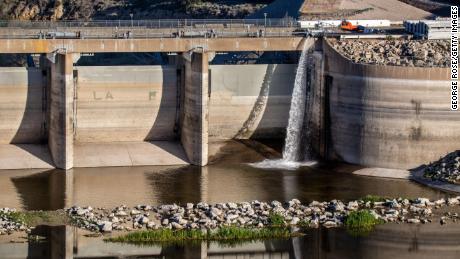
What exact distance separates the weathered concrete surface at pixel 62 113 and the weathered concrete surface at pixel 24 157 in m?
0.62

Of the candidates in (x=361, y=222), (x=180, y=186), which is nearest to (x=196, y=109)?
(x=180, y=186)

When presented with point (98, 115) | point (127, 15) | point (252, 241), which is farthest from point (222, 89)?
point (127, 15)

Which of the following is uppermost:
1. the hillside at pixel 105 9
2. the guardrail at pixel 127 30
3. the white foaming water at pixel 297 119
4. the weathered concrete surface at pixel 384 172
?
the hillside at pixel 105 9

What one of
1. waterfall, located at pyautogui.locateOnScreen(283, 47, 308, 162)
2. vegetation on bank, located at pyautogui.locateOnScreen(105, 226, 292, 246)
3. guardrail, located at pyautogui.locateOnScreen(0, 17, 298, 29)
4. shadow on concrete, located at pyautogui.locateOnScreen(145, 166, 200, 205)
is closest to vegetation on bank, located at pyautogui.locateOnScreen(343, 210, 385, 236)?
vegetation on bank, located at pyautogui.locateOnScreen(105, 226, 292, 246)

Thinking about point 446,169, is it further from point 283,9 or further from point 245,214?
point 283,9

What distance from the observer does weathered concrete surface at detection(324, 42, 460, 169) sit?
7488 centimetres

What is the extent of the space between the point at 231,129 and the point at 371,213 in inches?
731

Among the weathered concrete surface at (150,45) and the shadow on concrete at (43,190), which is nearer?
the shadow on concrete at (43,190)

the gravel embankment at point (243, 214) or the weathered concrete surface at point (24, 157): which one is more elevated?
the weathered concrete surface at point (24, 157)

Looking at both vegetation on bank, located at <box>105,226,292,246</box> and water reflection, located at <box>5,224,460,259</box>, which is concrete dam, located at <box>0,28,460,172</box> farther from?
vegetation on bank, located at <box>105,226,292,246</box>

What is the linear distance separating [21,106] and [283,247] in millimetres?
23353

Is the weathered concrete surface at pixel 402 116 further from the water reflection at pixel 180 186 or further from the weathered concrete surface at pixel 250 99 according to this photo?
the weathered concrete surface at pixel 250 99

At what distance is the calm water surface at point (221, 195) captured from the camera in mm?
60531

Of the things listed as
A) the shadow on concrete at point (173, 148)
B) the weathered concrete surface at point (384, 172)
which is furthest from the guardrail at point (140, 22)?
the weathered concrete surface at point (384, 172)
